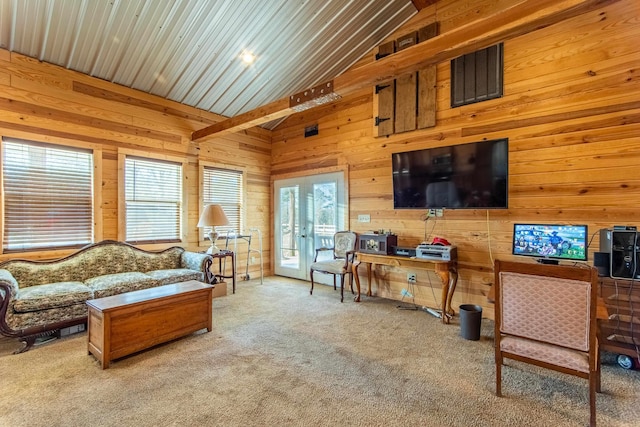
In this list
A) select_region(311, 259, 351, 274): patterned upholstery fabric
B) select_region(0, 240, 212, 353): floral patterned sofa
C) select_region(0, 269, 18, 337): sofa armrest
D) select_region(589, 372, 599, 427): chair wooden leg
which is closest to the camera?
select_region(589, 372, 599, 427): chair wooden leg

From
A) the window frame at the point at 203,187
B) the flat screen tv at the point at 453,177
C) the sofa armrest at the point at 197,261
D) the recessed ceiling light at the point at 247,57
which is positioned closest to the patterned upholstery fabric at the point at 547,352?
the flat screen tv at the point at 453,177

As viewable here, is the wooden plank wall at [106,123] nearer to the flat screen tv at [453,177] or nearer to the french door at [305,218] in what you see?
the french door at [305,218]

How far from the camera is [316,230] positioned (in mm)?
5582

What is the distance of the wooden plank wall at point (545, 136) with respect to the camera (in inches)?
116

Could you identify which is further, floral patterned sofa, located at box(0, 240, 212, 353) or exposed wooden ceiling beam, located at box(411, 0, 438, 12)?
exposed wooden ceiling beam, located at box(411, 0, 438, 12)

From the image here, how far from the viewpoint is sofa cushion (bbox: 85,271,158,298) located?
3385mm

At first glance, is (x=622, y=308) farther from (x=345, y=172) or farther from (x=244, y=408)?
(x=345, y=172)

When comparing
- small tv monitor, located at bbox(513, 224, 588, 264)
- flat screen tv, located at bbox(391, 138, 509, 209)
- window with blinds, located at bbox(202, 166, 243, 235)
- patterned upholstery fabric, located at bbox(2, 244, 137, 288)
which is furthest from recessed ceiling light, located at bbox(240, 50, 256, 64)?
small tv monitor, located at bbox(513, 224, 588, 264)

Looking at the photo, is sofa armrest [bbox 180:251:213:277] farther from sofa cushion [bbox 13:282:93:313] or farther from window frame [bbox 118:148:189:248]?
sofa cushion [bbox 13:282:93:313]

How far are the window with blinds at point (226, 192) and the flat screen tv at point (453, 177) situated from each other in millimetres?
3065

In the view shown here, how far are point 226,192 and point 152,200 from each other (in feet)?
4.32

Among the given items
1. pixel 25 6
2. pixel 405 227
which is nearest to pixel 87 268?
pixel 25 6

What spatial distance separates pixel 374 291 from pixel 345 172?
1.99m

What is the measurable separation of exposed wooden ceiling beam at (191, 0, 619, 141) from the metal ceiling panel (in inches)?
51.3
